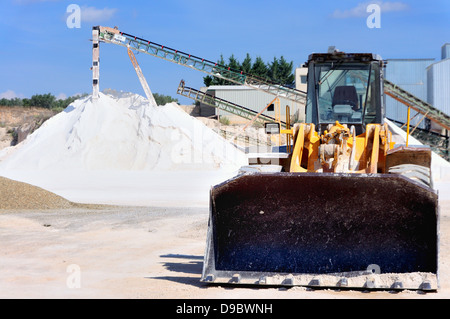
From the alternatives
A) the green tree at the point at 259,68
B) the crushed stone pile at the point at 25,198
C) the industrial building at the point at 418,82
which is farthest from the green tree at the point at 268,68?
the crushed stone pile at the point at 25,198

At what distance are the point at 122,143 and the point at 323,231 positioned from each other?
25862mm

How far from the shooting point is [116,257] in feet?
Result: 33.1

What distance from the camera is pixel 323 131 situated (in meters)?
9.73

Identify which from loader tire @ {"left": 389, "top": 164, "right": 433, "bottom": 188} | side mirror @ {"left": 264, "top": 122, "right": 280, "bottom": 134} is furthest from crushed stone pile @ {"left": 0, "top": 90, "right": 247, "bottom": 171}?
loader tire @ {"left": 389, "top": 164, "right": 433, "bottom": 188}

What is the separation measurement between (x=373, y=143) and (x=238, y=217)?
239 centimetres

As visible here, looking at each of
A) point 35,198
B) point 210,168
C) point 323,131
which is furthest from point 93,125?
point 323,131

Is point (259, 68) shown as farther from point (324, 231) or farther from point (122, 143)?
point (324, 231)

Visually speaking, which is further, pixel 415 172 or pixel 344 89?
pixel 344 89

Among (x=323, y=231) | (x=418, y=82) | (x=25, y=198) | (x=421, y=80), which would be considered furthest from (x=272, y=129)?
(x=421, y=80)

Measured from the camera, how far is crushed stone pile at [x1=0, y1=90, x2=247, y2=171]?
102 ft

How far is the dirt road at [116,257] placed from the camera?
7285mm

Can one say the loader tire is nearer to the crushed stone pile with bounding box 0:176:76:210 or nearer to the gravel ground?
the gravel ground

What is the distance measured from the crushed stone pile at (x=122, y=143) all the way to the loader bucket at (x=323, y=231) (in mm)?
22672
